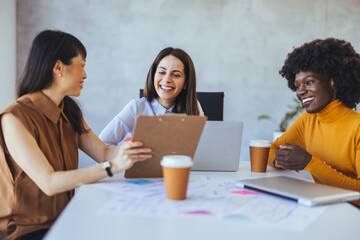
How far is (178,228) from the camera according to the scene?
29.0 inches

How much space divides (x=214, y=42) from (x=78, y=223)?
11.7 feet

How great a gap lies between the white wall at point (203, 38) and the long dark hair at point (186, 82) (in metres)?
1.91

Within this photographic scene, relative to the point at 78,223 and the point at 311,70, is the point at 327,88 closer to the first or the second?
the point at 311,70

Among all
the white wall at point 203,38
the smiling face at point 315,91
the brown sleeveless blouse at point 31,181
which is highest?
the white wall at point 203,38

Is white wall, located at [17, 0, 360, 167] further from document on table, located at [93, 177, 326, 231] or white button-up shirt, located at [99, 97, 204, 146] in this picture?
document on table, located at [93, 177, 326, 231]

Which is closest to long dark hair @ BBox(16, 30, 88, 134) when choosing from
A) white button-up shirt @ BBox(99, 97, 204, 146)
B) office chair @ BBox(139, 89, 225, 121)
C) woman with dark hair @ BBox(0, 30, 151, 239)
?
woman with dark hair @ BBox(0, 30, 151, 239)

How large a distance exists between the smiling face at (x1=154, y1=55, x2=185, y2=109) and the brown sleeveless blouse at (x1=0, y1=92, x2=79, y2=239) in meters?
0.85

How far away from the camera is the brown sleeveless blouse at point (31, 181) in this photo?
1099 millimetres

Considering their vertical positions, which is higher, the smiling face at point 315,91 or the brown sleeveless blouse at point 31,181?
the smiling face at point 315,91

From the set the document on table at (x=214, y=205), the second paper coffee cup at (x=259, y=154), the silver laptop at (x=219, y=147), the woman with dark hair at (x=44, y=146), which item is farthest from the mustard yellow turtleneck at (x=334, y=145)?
the woman with dark hair at (x=44, y=146)

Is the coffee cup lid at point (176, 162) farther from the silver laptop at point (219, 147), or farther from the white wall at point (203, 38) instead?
the white wall at point (203, 38)

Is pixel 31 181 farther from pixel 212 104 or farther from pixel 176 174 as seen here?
pixel 212 104

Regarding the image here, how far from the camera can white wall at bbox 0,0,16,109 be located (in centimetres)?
342

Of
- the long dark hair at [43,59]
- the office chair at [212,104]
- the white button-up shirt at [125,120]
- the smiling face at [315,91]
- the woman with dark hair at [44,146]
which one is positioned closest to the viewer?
the woman with dark hair at [44,146]
